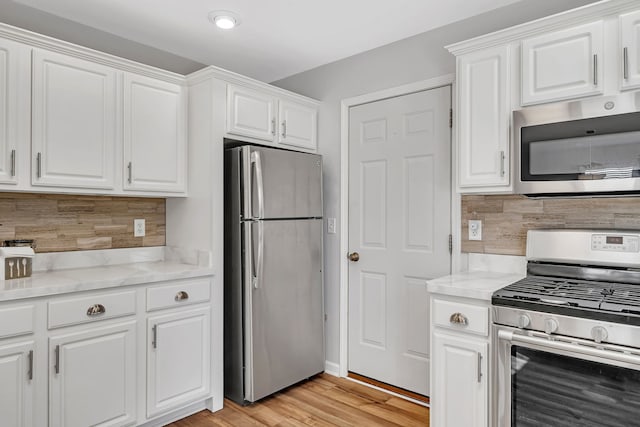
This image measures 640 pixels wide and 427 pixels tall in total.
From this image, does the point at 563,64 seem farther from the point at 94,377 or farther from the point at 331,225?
the point at 94,377

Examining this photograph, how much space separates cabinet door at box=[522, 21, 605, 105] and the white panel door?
2.09ft

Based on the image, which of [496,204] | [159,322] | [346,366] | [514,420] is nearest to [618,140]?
[496,204]

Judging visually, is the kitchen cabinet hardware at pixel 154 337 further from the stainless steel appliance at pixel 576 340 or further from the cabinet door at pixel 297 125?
the stainless steel appliance at pixel 576 340

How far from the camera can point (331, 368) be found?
10.6ft

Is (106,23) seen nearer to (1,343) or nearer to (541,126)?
(1,343)

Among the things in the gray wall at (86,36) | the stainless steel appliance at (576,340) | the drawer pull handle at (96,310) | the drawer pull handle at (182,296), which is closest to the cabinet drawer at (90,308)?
the drawer pull handle at (96,310)

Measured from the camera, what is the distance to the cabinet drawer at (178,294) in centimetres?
236

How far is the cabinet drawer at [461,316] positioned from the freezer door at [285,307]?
111 cm

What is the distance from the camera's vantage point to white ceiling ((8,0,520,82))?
7.80 ft

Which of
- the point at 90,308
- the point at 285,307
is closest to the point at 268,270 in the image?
the point at 285,307

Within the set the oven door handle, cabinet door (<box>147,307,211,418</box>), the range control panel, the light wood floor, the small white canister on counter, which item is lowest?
the light wood floor

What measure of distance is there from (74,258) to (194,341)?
91 cm

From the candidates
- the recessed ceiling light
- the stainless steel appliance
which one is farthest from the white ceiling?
the stainless steel appliance

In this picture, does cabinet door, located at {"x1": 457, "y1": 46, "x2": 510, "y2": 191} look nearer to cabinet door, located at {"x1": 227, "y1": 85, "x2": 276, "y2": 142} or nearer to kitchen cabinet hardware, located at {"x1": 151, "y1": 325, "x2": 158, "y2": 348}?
cabinet door, located at {"x1": 227, "y1": 85, "x2": 276, "y2": 142}
